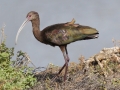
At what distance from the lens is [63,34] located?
1223 cm

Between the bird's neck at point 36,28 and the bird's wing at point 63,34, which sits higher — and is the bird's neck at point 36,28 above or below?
above

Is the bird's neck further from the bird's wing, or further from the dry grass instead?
the dry grass

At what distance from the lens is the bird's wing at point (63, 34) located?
12164 mm

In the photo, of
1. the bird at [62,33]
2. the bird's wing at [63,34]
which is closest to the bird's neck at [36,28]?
the bird at [62,33]

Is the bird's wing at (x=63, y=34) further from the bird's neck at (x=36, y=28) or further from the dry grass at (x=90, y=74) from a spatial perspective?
the dry grass at (x=90, y=74)

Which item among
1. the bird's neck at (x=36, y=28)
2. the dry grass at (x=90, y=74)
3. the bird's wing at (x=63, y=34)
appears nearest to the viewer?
the dry grass at (x=90, y=74)

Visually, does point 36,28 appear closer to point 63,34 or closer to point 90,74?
point 63,34

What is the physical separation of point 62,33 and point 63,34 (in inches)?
1.5

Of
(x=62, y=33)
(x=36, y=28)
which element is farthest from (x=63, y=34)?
(x=36, y=28)

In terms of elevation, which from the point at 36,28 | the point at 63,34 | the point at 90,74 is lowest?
the point at 90,74

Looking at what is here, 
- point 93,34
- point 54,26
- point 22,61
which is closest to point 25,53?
point 22,61

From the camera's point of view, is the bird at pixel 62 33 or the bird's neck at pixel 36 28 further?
the bird's neck at pixel 36 28

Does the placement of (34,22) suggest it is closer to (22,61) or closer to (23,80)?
(22,61)

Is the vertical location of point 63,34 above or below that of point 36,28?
below
